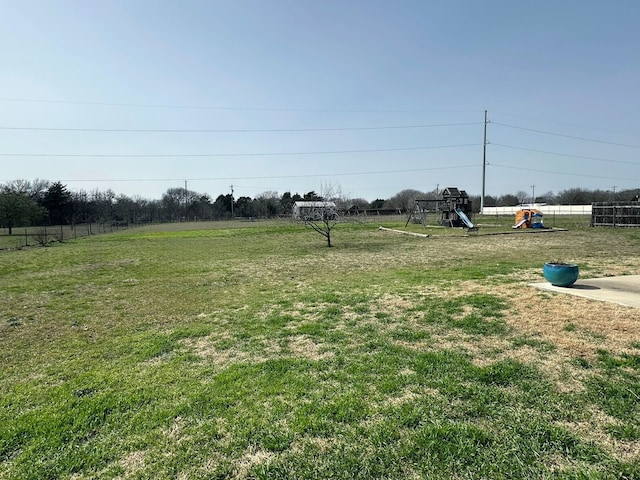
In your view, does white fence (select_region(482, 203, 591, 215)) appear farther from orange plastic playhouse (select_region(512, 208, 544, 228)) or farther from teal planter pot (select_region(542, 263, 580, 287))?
teal planter pot (select_region(542, 263, 580, 287))

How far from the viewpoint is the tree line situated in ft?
154

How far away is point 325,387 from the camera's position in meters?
3.38

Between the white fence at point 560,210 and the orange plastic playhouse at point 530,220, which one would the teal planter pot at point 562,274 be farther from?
the white fence at point 560,210

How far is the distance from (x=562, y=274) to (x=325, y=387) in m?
5.64

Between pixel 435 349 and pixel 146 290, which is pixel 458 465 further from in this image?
pixel 146 290

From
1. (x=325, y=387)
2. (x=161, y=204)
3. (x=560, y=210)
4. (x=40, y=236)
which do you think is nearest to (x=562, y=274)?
(x=325, y=387)

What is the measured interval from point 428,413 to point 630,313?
4.17 meters

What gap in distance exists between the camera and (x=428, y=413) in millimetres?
2887

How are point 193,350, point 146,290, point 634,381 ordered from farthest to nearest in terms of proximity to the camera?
1. point 146,290
2. point 193,350
3. point 634,381

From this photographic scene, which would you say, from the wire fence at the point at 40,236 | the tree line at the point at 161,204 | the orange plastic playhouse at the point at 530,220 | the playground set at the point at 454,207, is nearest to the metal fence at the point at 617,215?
the orange plastic playhouse at the point at 530,220

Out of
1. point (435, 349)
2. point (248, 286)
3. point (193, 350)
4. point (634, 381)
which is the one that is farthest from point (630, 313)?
point (248, 286)

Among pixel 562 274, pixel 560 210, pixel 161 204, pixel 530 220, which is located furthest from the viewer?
pixel 161 204

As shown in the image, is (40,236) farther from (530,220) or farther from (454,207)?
(530,220)

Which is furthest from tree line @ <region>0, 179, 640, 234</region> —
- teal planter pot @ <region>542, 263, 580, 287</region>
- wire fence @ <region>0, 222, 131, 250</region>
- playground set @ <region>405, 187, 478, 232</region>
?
teal planter pot @ <region>542, 263, 580, 287</region>
